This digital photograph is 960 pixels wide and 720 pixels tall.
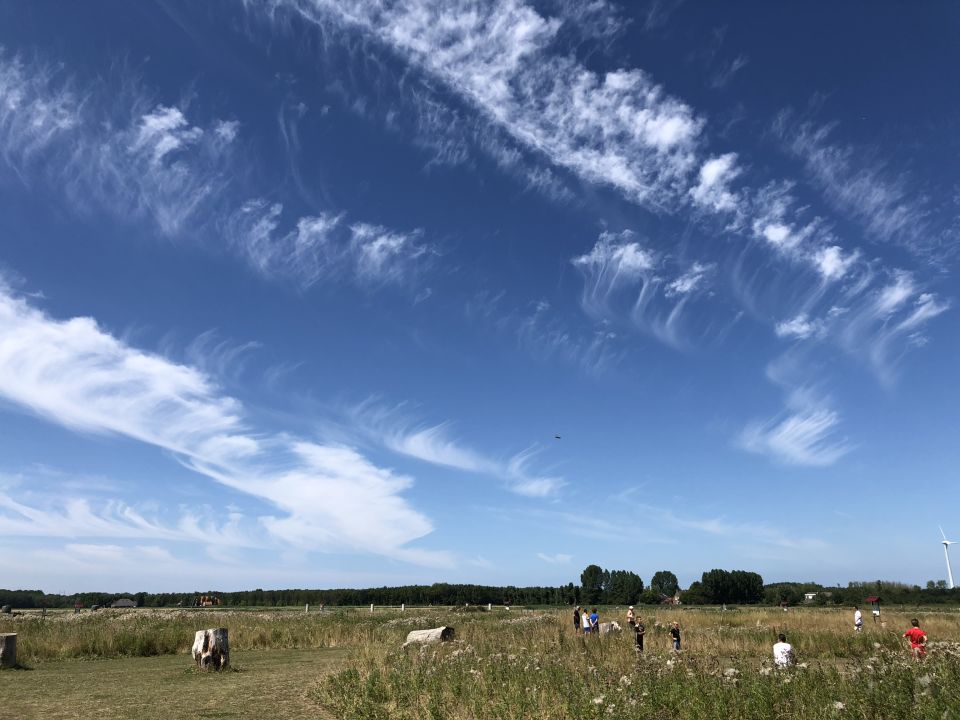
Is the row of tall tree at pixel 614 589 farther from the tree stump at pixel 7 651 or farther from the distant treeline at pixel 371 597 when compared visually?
the tree stump at pixel 7 651

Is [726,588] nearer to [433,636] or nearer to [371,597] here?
[371,597]

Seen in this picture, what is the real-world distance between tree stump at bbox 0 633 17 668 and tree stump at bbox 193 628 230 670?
281 inches

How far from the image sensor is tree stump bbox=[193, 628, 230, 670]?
21281mm

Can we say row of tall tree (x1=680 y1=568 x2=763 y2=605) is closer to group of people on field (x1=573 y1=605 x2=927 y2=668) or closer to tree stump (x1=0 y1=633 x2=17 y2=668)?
group of people on field (x1=573 y1=605 x2=927 y2=668)

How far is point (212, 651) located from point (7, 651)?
796 centimetres

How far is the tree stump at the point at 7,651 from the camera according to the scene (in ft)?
75.1

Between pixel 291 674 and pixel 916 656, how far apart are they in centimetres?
1732

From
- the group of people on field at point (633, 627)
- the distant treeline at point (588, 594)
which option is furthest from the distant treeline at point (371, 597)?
the group of people on field at point (633, 627)

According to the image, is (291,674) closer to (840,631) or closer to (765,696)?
(765,696)

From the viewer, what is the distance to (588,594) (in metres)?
136

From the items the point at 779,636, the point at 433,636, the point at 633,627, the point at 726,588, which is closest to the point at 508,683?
the point at 779,636

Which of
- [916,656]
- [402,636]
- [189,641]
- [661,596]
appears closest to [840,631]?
[916,656]

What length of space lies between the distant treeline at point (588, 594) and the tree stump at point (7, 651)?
4019 inches

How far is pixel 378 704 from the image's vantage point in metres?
13.4
